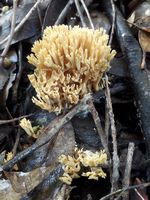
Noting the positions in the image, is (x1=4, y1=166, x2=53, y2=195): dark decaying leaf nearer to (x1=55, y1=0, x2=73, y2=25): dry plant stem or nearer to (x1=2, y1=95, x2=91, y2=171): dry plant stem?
(x1=2, y1=95, x2=91, y2=171): dry plant stem

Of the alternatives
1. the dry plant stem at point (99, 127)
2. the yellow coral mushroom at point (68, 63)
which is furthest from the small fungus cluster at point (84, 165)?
the yellow coral mushroom at point (68, 63)

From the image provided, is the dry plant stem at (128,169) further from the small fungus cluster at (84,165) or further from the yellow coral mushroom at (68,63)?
the yellow coral mushroom at (68,63)

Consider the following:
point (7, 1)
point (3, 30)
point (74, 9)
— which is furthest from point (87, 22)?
point (7, 1)

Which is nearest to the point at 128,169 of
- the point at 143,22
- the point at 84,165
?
the point at 84,165

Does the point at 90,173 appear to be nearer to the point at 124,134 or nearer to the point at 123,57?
the point at 124,134

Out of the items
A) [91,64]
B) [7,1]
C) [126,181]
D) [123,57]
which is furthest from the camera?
[7,1]

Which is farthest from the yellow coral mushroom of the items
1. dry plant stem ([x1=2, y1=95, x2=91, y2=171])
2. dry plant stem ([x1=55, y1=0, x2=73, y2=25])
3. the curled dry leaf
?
dry plant stem ([x1=55, y1=0, x2=73, y2=25])
